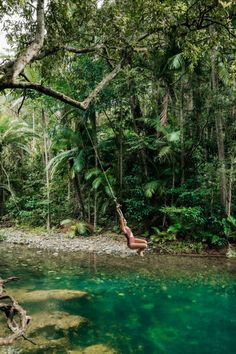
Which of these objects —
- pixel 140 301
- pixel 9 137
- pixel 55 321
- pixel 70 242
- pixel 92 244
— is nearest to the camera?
pixel 55 321

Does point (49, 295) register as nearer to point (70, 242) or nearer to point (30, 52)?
point (30, 52)

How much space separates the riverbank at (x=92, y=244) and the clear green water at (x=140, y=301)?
62cm

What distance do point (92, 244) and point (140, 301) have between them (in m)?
5.46

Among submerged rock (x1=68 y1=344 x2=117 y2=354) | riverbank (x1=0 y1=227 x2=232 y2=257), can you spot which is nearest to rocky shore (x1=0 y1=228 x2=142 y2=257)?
riverbank (x1=0 y1=227 x2=232 y2=257)

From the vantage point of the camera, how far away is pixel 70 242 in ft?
45.9

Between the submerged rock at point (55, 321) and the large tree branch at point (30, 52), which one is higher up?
the large tree branch at point (30, 52)

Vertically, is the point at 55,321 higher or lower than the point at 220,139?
lower

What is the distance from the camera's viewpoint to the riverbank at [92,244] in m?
12.3

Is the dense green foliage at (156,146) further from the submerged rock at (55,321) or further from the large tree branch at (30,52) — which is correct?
the large tree branch at (30,52)

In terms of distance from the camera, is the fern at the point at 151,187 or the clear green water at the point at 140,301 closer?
the clear green water at the point at 140,301

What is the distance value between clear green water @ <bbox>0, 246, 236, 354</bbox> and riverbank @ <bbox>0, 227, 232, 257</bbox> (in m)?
0.62

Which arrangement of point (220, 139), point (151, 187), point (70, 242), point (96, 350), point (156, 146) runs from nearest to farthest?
point (96, 350)
point (220, 139)
point (151, 187)
point (156, 146)
point (70, 242)

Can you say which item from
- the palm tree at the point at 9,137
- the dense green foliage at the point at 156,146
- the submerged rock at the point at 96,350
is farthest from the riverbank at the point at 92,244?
the submerged rock at the point at 96,350

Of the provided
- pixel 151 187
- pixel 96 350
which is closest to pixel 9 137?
pixel 151 187
